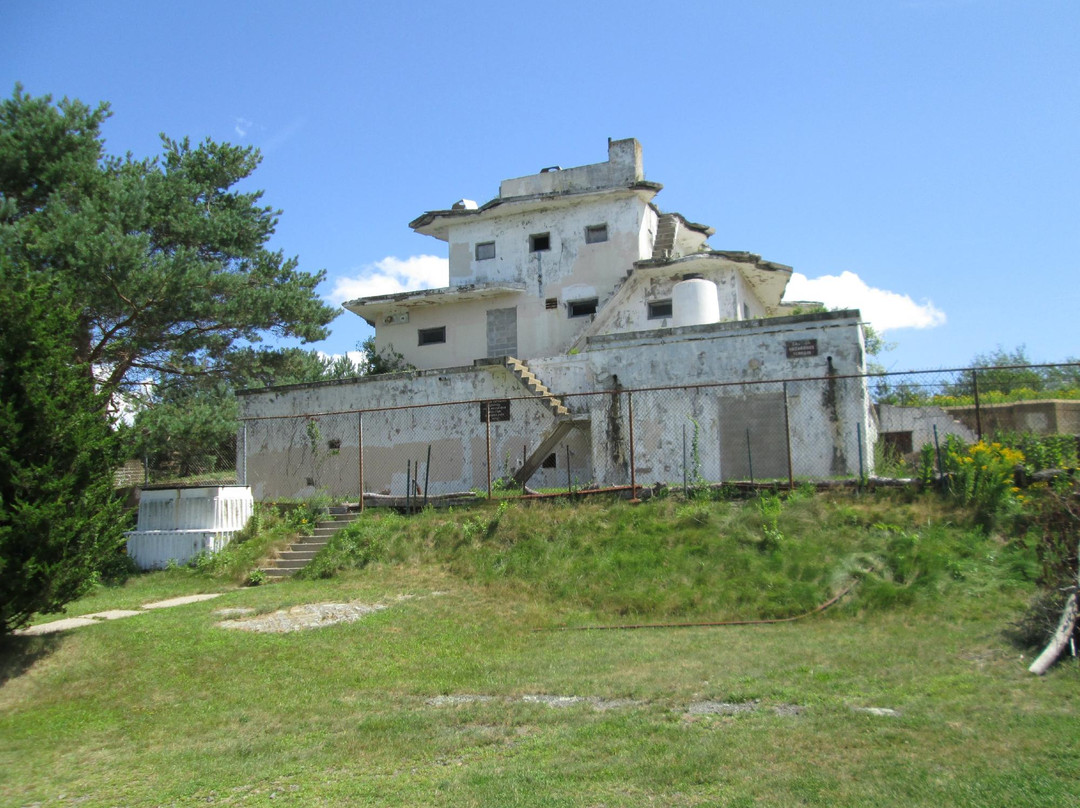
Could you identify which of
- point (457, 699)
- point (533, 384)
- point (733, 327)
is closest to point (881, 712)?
point (457, 699)

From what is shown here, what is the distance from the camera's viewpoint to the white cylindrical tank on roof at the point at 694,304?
21594 mm

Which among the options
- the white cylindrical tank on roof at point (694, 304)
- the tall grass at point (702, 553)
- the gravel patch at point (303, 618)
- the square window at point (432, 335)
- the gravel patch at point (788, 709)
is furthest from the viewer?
the square window at point (432, 335)

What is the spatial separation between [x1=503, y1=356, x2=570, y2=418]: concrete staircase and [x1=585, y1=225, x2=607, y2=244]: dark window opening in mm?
7430

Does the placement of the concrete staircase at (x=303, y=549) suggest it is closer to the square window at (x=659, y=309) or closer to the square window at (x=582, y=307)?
the square window at (x=659, y=309)

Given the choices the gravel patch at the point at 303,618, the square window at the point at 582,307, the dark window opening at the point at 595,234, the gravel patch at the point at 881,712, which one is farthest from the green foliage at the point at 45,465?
the dark window opening at the point at 595,234

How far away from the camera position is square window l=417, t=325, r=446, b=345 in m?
29.5

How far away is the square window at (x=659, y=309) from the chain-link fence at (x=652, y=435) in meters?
6.06

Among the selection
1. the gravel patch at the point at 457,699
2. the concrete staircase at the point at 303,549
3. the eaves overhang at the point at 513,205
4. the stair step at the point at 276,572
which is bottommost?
the gravel patch at the point at 457,699

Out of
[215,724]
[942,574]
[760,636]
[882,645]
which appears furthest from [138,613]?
[942,574]

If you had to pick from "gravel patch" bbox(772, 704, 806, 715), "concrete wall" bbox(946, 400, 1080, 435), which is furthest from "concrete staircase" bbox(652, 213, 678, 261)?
"gravel patch" bbox(772, 704, 806, 715)

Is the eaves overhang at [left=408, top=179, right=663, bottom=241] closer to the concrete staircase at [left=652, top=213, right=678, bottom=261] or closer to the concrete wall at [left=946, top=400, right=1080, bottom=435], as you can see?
the concrete staircase at [left=652, top=213, right=678, bottom=261]

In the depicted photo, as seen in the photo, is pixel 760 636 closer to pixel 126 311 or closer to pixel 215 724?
pixel 215 724

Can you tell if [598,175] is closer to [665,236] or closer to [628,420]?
[665,236]

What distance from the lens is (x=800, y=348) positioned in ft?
60.6
